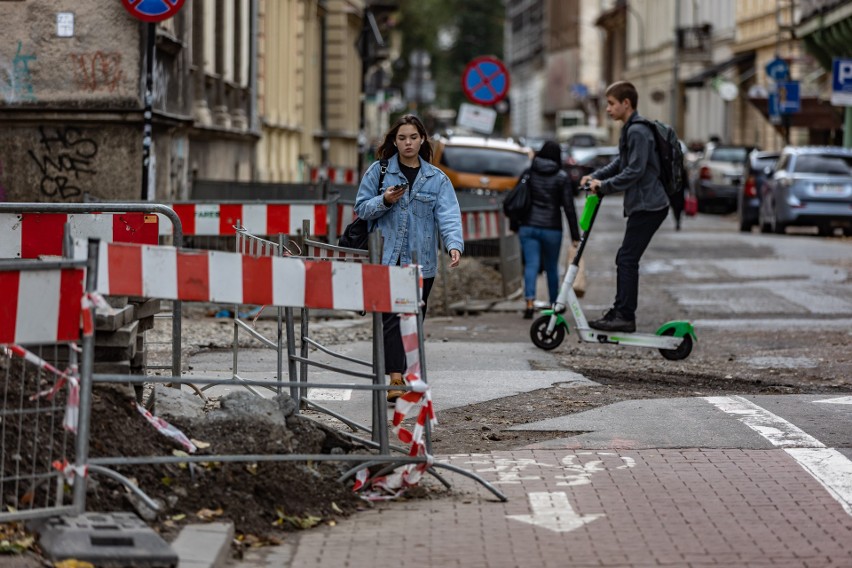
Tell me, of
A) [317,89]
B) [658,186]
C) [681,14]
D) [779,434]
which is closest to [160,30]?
[658,186]

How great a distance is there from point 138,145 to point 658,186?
29.4 feet

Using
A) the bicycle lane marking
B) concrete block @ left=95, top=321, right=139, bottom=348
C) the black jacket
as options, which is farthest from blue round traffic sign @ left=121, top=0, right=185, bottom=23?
the bicycle lane marking

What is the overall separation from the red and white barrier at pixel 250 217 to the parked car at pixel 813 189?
17.9 metres

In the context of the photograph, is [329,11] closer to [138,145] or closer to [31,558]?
[138,145]

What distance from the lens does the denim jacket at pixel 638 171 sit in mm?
12781

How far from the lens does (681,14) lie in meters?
82.4

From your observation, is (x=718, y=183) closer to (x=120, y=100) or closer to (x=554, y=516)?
(x=120, y=100)

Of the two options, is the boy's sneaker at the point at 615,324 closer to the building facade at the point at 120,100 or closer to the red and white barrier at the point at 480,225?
the building facade at the point at 120,100

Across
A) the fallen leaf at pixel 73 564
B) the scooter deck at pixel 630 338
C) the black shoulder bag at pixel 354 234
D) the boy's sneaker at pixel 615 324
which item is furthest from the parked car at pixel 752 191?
the fallen leaf at pixel 73 564

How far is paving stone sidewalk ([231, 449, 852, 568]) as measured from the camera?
647cm

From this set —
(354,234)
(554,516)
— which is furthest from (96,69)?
(554,516)

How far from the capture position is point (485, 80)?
28141 millimetres

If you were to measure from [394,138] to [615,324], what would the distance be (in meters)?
3.66

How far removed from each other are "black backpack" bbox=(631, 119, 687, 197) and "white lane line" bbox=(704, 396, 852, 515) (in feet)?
9.04
